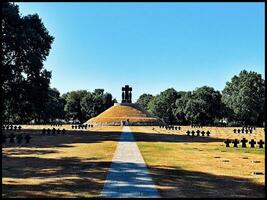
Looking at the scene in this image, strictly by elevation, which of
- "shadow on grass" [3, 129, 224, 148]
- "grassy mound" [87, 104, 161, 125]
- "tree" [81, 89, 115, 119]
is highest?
"tree" [81, 89, 115, 119]

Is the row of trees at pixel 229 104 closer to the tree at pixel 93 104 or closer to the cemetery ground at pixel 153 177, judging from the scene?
the tree at pixel 93 104

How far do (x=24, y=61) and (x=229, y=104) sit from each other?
251 feet

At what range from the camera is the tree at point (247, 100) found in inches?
3986

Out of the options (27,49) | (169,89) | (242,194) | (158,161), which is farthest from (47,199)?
(169,89)

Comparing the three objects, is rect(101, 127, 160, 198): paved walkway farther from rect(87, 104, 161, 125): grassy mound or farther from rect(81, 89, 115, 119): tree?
rect(81, 89, 115, 119): tree

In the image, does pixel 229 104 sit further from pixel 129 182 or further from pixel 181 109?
pixel 129 182

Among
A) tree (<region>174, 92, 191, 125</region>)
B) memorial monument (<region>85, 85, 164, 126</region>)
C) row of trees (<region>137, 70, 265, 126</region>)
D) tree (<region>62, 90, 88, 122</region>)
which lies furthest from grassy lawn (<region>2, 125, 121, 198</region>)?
tree (<region>62, 90, 88, 122</region>)

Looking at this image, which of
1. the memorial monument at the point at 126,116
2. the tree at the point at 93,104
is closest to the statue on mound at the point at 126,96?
the memorial monument at the point at 126,116

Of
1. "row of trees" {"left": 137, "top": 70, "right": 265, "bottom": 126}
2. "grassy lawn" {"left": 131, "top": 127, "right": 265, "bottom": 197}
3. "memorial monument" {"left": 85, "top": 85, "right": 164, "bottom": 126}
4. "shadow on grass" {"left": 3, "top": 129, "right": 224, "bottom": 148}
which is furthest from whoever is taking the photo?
"row of trees" {"left": 137, "top": 70, "right": 265, "bottom": 126}

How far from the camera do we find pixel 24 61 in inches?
1720

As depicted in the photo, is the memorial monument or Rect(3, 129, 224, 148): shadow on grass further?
the memorial monument

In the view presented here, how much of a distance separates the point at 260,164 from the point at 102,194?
10.9 metres

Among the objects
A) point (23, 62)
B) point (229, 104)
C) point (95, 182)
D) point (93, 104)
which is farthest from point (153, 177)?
point (93, 104)

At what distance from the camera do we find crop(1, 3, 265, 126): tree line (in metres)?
42.4
